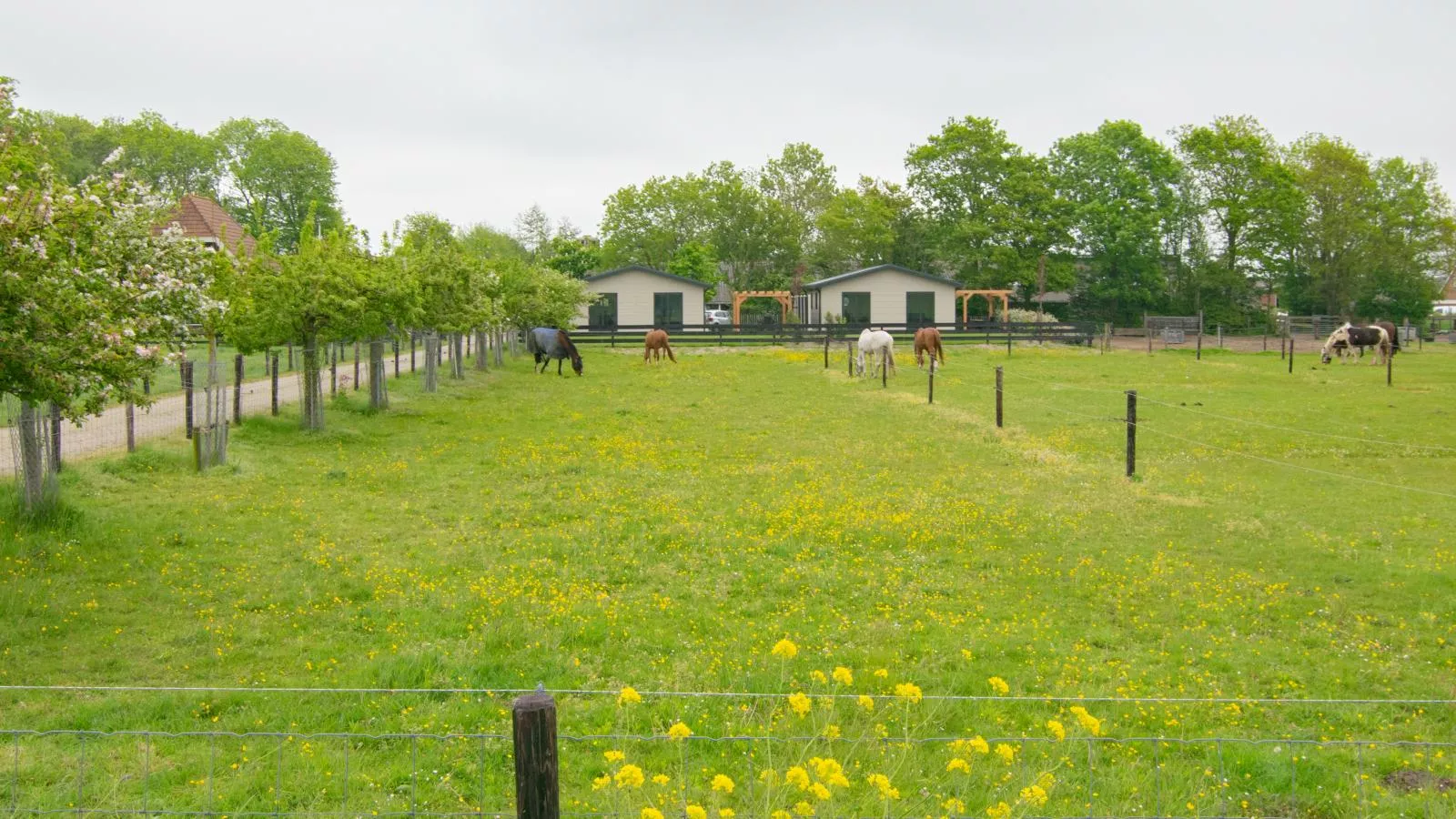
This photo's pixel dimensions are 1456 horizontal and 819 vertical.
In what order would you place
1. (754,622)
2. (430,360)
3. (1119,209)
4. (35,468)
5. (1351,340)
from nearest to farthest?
(754,622) → (35,468) → (430,360) → (1351,340) → (1119,209)

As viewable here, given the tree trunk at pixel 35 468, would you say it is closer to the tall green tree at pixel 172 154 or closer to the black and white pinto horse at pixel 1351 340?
the black and white pinto horse at pixel 1351 340

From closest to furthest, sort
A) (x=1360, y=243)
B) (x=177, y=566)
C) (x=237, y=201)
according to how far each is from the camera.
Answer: (x=177, y=566)
(x=1360, y=243)
(x=237, y=201)

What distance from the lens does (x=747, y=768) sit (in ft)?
19.2

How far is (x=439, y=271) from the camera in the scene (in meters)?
25.0

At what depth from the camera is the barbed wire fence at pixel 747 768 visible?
5273 mm

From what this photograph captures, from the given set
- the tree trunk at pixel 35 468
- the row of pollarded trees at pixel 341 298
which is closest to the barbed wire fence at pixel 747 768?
the tree trunk at pixel 35 468

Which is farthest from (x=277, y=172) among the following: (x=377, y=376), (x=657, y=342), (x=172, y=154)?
(x=377, y=376)

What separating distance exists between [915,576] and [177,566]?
6.72m

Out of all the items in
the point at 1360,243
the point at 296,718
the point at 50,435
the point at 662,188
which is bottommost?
the point at 296,718

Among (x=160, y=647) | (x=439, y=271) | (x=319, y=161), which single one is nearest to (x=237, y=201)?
(x=319, y=161)

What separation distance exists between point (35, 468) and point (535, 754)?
9.35m

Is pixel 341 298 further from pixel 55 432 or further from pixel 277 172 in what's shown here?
pixel 277 172

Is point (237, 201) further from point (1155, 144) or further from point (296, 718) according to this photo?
point (296, 718)

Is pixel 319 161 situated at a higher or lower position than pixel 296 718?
higher
